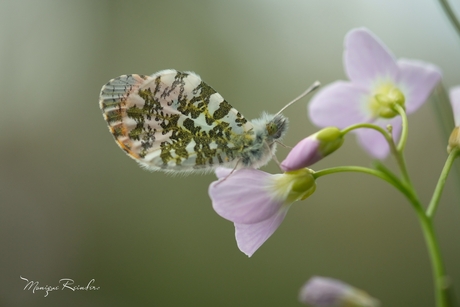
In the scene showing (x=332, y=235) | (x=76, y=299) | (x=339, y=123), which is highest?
(x=339, y=123)

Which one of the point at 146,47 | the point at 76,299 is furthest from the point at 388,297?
the point at 146,47

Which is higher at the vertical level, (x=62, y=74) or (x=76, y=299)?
(x=62, y=74)

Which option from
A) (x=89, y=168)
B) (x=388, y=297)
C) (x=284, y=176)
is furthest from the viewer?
(x=89, y=168)

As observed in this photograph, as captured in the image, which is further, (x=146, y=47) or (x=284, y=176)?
(x=146, y=47)

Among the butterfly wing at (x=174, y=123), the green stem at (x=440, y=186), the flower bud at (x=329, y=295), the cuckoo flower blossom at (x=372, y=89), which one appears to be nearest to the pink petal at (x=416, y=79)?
the cuckoo flower blossom at (x=372, y=89)

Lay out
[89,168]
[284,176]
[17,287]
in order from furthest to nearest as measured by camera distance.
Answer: [89,168] < [17,287] < [284,176]

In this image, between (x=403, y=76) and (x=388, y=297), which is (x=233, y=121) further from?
(x=388, y=297)

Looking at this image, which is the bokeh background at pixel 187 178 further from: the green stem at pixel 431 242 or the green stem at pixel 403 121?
the green stem at pixel 431 242
